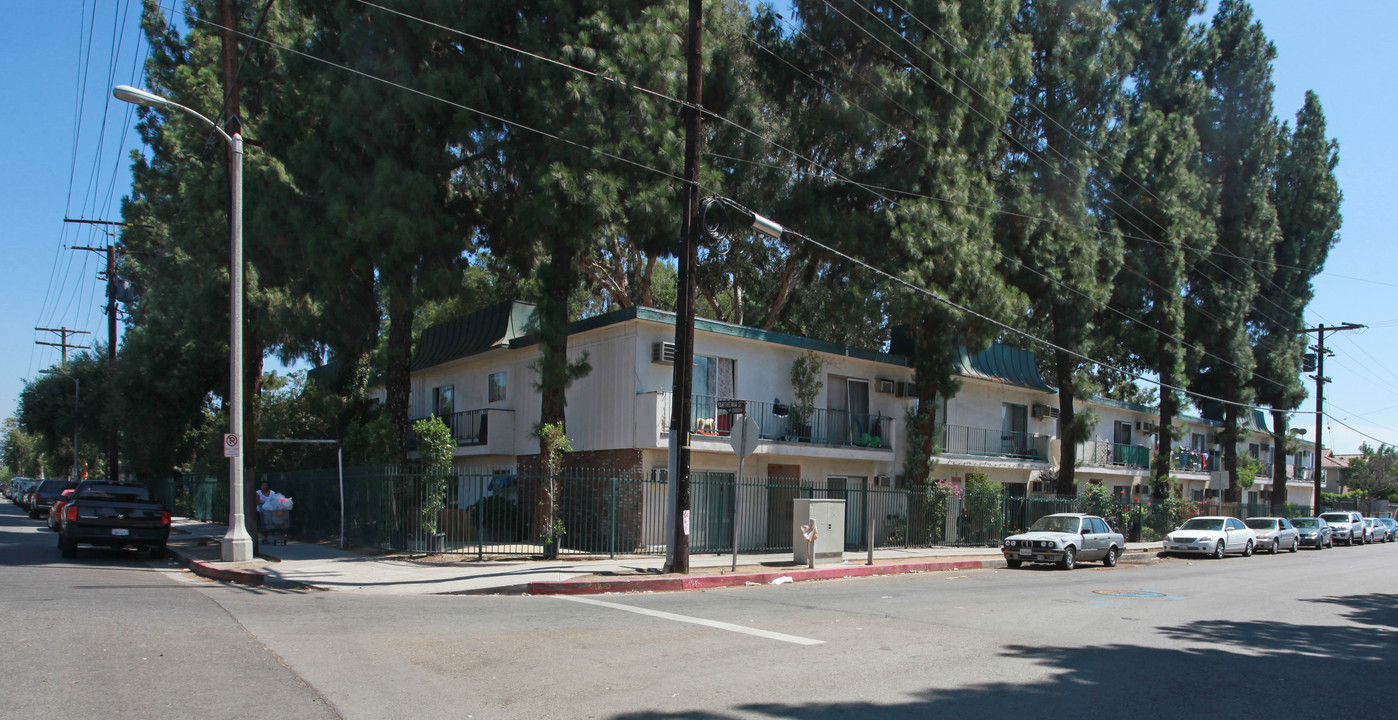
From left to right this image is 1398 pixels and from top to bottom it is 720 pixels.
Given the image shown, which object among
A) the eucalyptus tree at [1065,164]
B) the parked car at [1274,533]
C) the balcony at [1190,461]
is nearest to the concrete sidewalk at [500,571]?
the eucalyptus tree at [1065,164]

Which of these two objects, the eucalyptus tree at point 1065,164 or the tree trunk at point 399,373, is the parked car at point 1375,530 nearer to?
the eucalyptus tree at point 1065,164

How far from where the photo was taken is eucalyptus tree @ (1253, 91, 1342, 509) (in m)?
44.7

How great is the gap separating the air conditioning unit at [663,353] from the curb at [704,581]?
22.3ft

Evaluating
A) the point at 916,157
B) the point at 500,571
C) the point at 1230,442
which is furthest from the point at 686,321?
the point at 1230,442

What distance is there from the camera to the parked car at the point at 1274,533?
3272cm

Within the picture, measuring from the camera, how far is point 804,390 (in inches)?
1065

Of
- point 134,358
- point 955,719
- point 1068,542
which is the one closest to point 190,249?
point 134,358

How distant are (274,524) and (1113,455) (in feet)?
117

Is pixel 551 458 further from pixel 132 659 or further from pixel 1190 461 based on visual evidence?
pixel 1190 461

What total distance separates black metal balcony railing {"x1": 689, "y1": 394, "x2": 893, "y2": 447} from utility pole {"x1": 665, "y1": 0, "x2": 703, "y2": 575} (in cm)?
591

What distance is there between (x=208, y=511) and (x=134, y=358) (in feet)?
22.0

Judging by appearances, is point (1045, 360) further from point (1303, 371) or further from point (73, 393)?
point (73, 393)

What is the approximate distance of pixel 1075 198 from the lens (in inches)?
1224

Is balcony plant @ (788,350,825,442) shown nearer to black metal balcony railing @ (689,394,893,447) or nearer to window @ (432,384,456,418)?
black metal balcony railing @ (689,394,893,447)
